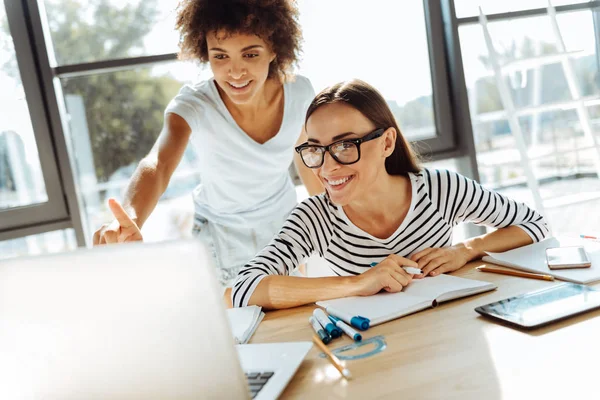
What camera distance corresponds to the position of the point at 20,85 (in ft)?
7.60

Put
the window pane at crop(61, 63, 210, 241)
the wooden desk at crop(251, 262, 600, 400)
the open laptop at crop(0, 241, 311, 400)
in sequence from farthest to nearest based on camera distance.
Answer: the window pane at crop(61, 63, 210, 241)
the wooden desk at crop(251, 262, 600, 400)
the open laptop at crop(0, 241, 311, 400)

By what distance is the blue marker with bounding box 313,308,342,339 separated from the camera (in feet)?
3.05

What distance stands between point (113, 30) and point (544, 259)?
6.80 ft

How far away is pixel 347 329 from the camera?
3.05 ft

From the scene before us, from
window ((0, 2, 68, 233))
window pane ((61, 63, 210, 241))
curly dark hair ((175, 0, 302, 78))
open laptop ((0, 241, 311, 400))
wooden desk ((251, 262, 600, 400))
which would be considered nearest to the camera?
open laptop ((0, 241, 311, 400))

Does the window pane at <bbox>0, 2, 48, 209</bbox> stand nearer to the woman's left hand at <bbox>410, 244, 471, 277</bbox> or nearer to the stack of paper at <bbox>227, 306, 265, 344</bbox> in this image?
the stack of paper at <bbox>227, 306, 265, 344</bbox>

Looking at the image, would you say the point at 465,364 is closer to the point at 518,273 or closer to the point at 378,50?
the point at 518,273

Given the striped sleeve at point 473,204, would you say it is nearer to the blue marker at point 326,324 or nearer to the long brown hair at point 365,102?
the long brown hair at point 365,102

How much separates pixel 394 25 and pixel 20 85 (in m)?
1.76

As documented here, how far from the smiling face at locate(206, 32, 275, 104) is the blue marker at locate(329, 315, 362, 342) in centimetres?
99

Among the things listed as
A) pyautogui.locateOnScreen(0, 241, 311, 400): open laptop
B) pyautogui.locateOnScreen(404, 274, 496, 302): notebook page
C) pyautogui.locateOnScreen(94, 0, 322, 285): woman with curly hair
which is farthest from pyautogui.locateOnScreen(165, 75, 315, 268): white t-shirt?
pyautogui.locateOnScreen(0, 241, 311, 400): open laptop

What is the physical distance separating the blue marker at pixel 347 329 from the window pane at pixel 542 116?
219cm

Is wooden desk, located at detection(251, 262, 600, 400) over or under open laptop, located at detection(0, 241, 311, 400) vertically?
under

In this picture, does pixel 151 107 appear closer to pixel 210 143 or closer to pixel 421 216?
pixel 210 143
